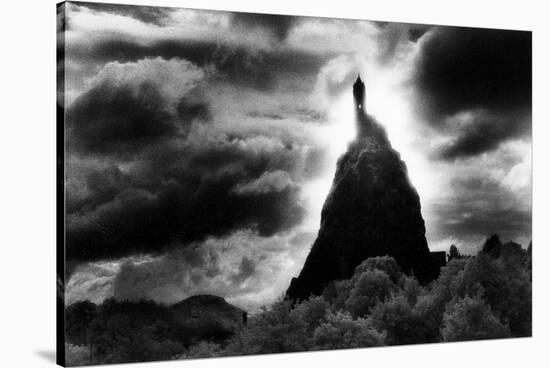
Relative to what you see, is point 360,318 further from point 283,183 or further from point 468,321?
point 283,183

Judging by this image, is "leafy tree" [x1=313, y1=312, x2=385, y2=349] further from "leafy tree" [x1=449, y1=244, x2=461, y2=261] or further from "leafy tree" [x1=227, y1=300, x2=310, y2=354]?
"leafy tree" [x1=449, y1=244, x2=461, y2=261]

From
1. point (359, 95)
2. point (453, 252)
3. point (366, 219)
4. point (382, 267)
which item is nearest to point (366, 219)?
point (366, 219)

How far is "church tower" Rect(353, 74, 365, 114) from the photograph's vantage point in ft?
38.4

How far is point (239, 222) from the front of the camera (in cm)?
1114

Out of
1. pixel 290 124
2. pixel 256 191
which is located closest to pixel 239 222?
pixel 256 191

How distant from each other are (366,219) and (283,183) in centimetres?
92

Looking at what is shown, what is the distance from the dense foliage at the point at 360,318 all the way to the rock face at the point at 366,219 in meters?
0.12

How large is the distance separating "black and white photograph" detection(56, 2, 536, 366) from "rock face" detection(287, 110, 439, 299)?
2 centimetres

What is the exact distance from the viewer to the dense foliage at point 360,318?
10.6m

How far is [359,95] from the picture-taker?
11.7m

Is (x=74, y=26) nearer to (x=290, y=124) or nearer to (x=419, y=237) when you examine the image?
(x=290, y=124)

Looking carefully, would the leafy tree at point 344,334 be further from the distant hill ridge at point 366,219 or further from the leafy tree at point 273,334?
the distant hill ridge at point 366,219

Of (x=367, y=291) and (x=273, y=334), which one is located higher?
(x=367, y=291)

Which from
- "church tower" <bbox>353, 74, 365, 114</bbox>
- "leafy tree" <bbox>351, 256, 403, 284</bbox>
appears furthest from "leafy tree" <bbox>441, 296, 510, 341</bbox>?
"church tower" <bbox>353, 74, 365, 114</bbox>
